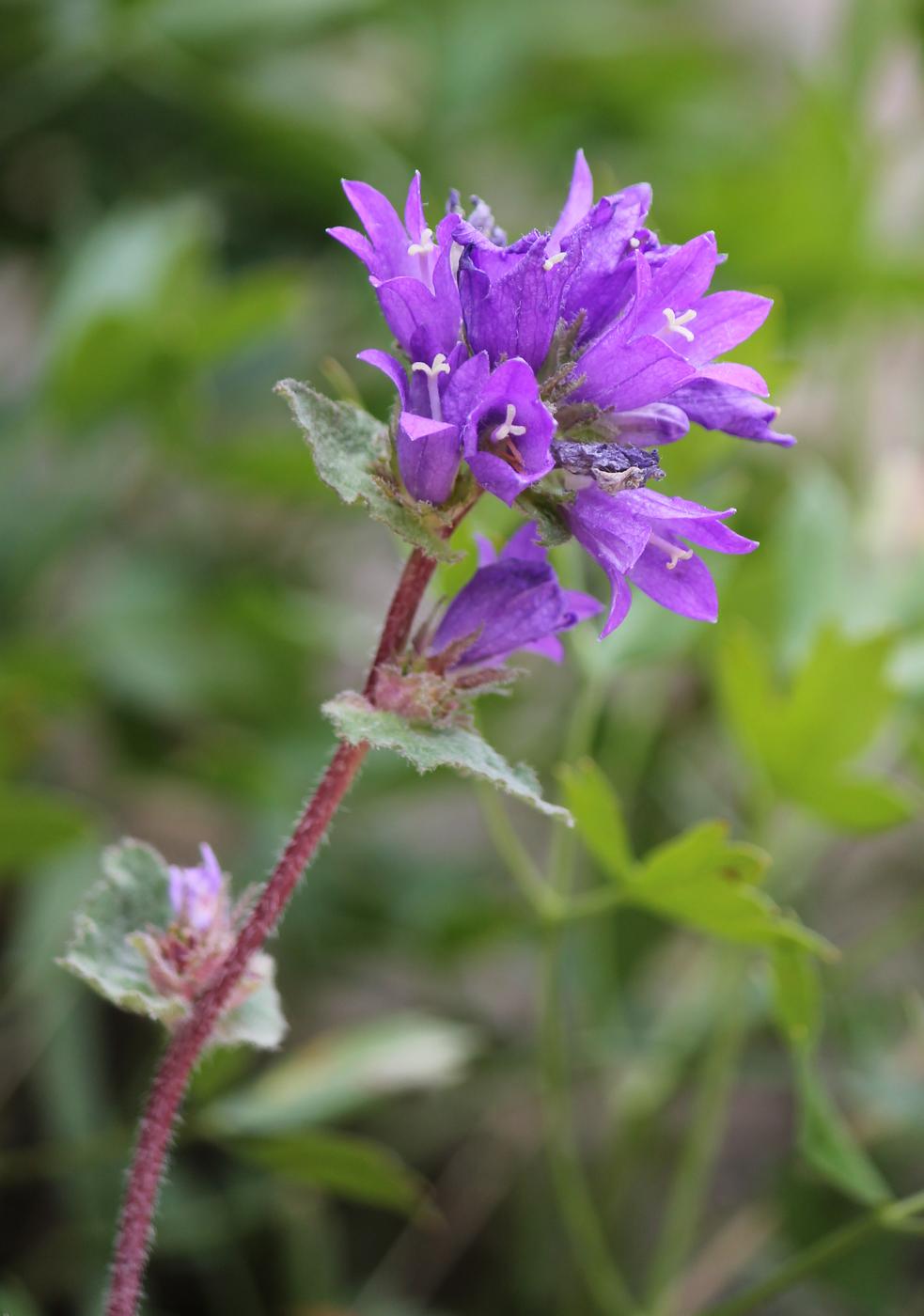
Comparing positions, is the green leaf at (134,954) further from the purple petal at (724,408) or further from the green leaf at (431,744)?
the purple petal at (724,408)

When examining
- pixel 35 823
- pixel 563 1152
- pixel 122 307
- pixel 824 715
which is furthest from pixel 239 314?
pixel 563 1152

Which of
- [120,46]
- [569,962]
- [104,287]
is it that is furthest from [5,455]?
[569,962]

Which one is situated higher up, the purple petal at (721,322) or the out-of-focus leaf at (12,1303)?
the purple petal at (721,322)

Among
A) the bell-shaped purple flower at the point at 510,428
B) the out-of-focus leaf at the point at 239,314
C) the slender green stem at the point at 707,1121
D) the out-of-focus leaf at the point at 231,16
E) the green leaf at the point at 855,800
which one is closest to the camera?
the bell-shaped purple flower at the point at 510,428

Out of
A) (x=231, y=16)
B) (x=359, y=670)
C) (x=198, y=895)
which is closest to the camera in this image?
(x=198, y=895)

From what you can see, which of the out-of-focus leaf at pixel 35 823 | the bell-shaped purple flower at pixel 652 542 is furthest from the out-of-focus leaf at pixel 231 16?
the bell-shaped purple flower at pixel 652 542

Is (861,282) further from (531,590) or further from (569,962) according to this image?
(531,590)

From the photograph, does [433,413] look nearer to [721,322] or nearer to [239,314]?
[721,322]
